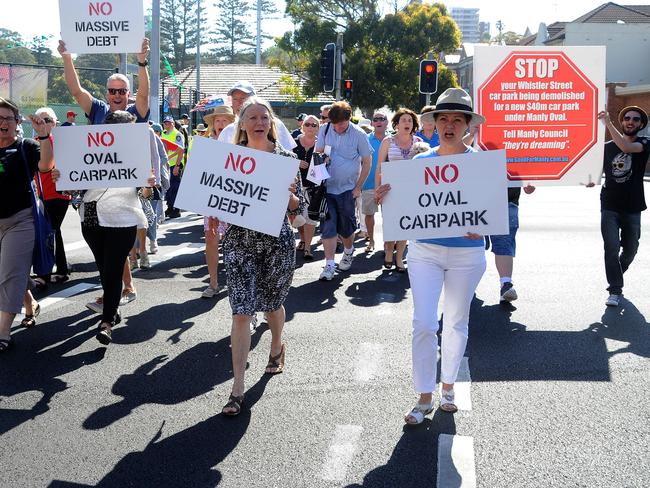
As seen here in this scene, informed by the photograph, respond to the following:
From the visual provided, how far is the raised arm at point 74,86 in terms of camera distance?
6.49 m

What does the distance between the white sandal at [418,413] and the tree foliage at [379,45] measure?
138 ft

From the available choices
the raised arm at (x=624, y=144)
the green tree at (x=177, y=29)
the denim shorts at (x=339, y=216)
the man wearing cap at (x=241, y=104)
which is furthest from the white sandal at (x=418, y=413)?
the green tree at (x=177, y=29)

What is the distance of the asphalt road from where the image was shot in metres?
3.99

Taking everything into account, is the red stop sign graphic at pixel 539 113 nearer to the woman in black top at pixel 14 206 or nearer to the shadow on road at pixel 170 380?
the shadow on road at pixel 170 380

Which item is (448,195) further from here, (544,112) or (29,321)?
(29,321)

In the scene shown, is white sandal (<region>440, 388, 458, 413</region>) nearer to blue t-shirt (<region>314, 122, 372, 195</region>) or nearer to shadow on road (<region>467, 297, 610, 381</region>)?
shadow on road (<region>467, 297, 610, 381</region>)

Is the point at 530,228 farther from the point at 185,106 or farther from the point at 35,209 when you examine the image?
the point at 185,106

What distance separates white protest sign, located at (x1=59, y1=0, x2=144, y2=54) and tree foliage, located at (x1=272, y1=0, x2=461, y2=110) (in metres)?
39.4

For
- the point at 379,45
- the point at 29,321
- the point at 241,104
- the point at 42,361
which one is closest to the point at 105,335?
the point at 42,361

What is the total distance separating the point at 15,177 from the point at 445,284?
364 centimetres

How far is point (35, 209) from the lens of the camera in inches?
253

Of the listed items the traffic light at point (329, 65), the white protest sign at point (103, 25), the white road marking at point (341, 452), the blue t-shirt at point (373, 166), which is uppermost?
the traffic light at point (329, 65)

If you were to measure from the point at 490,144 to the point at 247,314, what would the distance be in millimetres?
3315

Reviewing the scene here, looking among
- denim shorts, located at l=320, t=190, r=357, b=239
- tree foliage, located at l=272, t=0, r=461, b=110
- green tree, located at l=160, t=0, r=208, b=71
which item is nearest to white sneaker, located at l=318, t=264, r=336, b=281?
denim shorts, located at l=320, t=190, r=357, b=239
